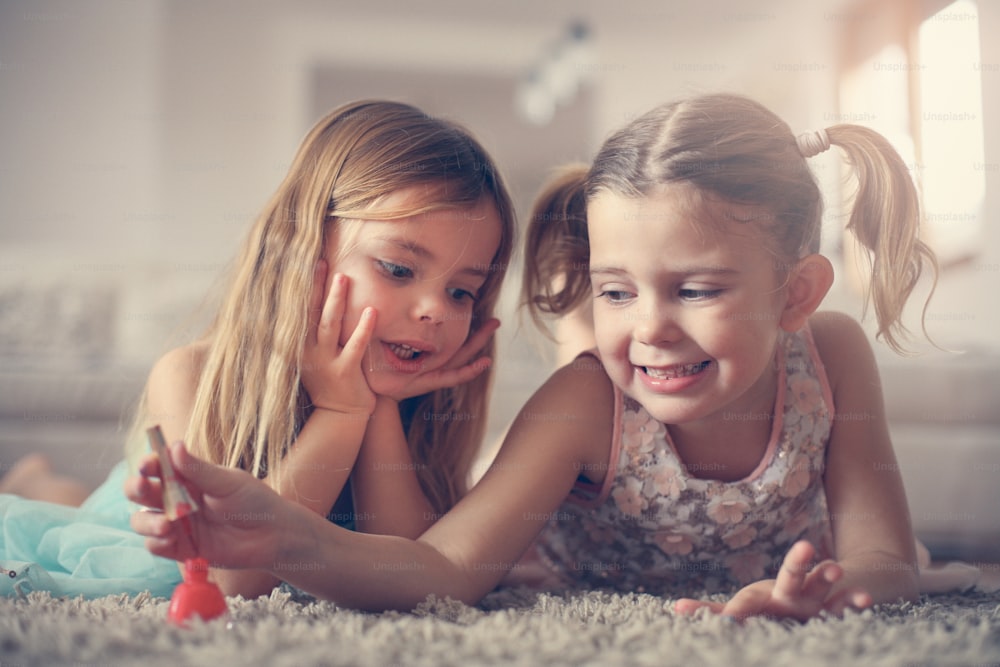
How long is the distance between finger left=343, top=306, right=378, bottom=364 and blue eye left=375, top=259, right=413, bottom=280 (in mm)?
50

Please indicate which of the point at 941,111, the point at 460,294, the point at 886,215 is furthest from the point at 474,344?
the point at 941,111

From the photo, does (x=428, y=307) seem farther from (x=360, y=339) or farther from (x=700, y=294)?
(x=700, y=294)

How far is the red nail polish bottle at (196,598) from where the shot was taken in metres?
0.67

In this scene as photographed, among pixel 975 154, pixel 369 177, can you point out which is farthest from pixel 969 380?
pixel 369 177

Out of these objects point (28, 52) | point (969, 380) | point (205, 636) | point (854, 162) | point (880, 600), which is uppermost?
point (28, 52)

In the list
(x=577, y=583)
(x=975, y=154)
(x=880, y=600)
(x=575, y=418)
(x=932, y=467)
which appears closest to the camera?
(x=880, y=600)

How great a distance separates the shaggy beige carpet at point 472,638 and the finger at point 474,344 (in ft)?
1.22

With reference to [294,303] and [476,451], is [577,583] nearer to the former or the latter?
[476,451]

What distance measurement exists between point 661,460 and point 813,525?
260 mm

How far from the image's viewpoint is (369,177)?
1009mm

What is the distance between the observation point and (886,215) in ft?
3.22

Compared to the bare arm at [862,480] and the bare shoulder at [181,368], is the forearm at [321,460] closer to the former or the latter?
the bare shoulder at [181,368]

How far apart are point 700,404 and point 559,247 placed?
0.31 m

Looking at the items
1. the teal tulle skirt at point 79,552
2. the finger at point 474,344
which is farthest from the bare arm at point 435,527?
the teal tulle skirt at point 79,552
